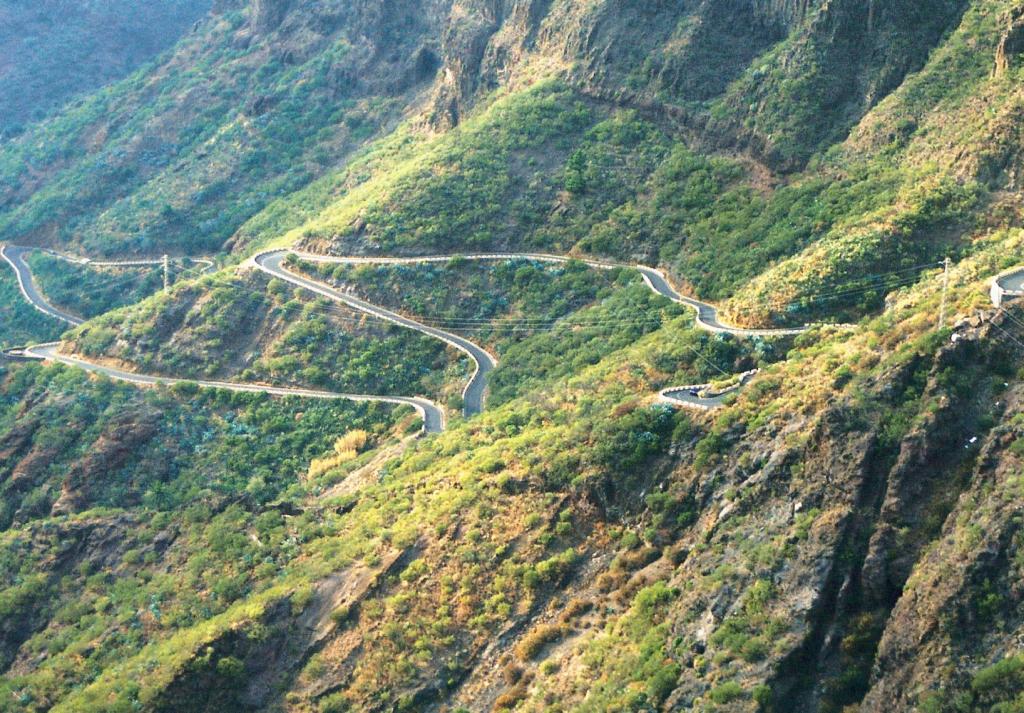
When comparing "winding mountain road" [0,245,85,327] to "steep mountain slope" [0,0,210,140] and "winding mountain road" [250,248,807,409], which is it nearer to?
"winding mountain road" [250,248,807,409]

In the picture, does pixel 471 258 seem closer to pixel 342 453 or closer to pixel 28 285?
pixel 342 453

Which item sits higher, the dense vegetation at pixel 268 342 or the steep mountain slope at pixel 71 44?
the steep mountain slope at pixel 71 44

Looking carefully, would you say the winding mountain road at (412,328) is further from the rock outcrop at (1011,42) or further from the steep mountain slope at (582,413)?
the rock outcrop at (1011,42)

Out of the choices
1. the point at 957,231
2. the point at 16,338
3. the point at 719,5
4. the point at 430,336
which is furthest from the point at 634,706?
the point at 16,338

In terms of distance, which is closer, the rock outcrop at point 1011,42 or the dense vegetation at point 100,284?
the rock outcrop at point 1011,42

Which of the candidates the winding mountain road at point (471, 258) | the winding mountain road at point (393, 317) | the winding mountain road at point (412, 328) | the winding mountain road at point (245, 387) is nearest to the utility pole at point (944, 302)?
the winding mountain road at point (471, 258)

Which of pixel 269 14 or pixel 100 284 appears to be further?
pixel 269 14

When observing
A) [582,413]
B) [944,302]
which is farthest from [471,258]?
[944,302]

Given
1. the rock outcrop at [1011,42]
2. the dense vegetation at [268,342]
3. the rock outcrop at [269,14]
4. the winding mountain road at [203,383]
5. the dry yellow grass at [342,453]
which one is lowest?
the dry yellow grass at [342,453]
